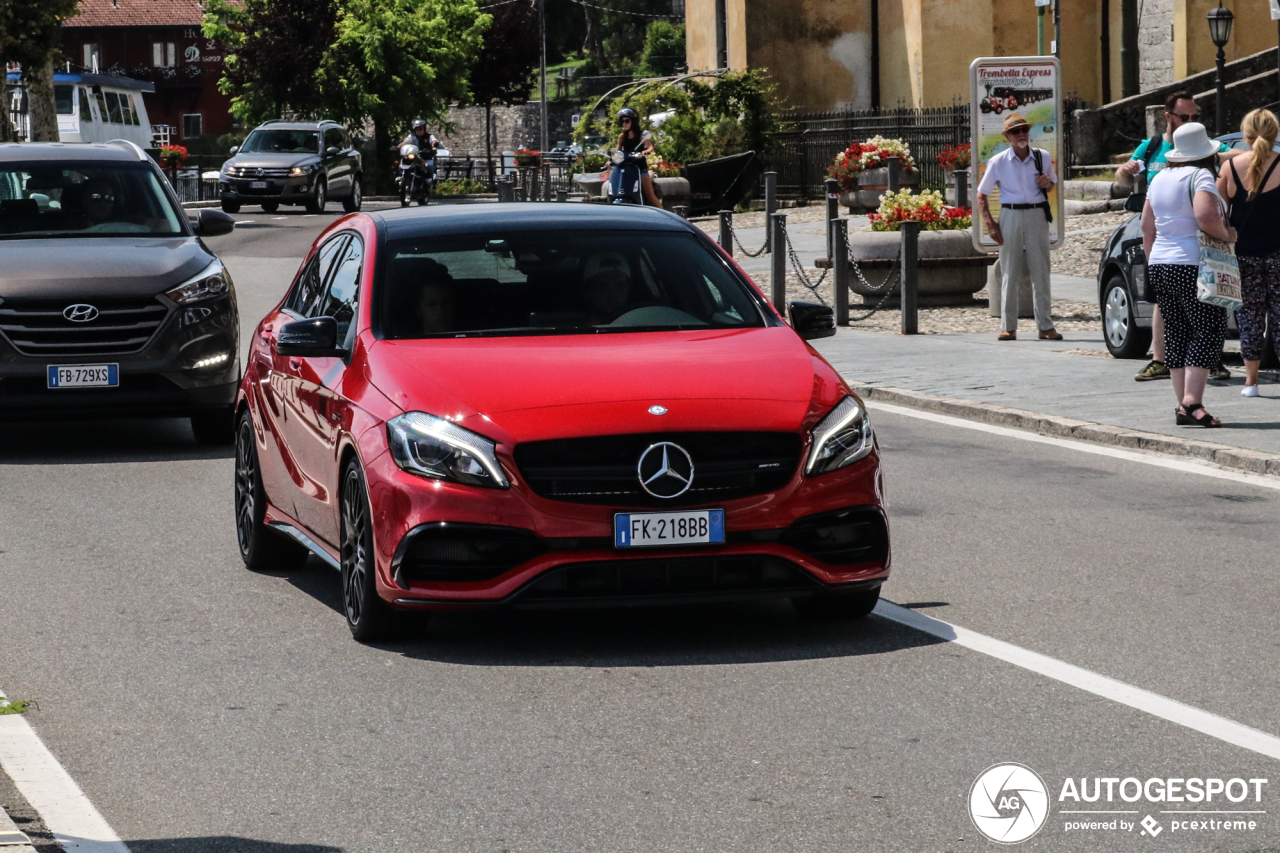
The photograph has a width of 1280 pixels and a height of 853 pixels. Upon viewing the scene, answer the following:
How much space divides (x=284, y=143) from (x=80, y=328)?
34983 mm

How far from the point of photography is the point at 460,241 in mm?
7992

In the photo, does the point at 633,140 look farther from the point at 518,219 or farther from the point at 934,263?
the point at 518,219

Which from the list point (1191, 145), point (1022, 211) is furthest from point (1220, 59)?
point (1191, 145)

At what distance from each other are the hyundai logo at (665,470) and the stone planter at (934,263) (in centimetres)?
1432

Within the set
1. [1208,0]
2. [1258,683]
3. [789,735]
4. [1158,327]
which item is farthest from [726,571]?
[1208,0]

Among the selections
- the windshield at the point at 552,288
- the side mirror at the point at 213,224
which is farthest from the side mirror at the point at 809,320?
the side mirror at the point at 213,224

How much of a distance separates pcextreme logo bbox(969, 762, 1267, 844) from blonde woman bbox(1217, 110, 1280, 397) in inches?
338

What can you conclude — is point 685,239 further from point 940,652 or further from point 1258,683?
point 1258,683

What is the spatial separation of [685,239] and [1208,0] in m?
38.2

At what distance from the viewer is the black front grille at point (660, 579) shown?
677 centimetres

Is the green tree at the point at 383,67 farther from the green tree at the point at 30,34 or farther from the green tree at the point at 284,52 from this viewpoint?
the green tree at the point at 30,34

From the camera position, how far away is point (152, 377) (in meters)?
12.6

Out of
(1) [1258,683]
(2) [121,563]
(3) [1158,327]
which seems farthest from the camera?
(3) [1158,327]

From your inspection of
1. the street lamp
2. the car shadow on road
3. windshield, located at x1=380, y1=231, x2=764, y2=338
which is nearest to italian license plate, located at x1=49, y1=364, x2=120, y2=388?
the car shadow on road
